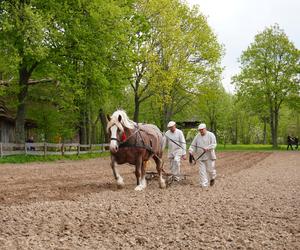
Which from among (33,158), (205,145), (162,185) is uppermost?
(205,145)

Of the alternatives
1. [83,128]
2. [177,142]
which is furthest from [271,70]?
[177,142]

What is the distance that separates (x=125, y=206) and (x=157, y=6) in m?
34.2

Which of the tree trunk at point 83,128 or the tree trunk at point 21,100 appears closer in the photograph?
the tree trunk at point 21,100

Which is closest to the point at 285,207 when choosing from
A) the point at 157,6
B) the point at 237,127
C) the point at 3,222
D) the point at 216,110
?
the point at 3,222

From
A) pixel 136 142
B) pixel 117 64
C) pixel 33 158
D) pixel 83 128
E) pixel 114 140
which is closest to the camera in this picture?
pixel 114 140

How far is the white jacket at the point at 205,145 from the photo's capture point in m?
13.3

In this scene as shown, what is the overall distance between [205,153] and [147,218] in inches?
218

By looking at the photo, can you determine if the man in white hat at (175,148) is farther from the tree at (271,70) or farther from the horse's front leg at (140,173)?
the tree at (271,70)

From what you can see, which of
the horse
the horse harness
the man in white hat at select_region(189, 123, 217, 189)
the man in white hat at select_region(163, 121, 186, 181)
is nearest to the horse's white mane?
the horse

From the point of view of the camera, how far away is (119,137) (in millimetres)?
11664

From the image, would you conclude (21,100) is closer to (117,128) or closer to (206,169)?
(206,169)

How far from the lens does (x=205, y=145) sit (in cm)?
1352

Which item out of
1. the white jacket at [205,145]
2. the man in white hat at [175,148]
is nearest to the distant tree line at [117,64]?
the man in white hat at [175,148]

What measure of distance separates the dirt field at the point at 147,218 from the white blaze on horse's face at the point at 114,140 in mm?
1178
